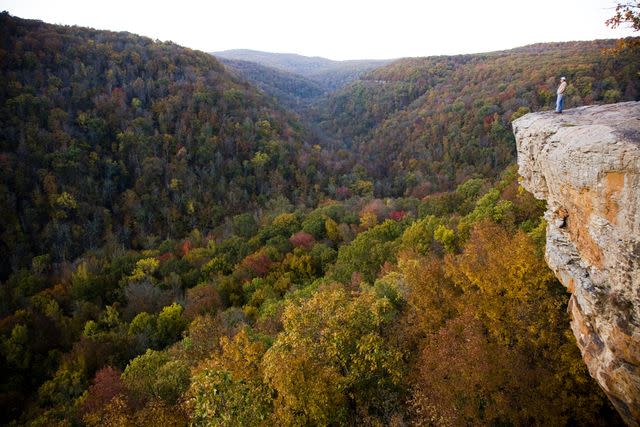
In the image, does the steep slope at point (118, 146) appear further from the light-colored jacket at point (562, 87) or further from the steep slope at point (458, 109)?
the light-colored jacket at point (562, 87)

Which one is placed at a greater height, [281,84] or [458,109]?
[281,84]

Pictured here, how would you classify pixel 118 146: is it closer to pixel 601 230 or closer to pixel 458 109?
pixel 458 109

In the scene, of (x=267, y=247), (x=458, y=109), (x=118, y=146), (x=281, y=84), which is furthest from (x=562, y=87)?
(x=281, y=84)

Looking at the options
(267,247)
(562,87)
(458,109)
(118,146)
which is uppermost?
(562,87)

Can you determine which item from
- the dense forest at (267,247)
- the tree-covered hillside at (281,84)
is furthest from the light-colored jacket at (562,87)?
the tree-covered hillside at (281,84)

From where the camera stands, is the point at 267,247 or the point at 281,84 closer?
the point at 267,247

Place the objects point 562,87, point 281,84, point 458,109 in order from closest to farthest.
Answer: point 562,87
point 458,109
point 281,84
